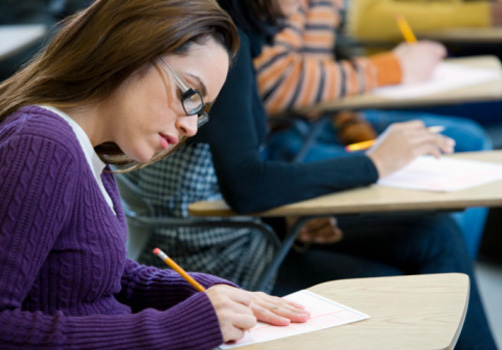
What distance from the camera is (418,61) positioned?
3.10m

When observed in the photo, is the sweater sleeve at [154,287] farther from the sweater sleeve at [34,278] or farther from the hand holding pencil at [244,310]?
the sweater sleeve at [34,278]

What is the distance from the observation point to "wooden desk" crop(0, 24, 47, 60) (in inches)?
133

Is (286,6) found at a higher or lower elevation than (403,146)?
higher

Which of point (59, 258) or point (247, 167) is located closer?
point (59, 258)

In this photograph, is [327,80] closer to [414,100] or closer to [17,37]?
[414,100]

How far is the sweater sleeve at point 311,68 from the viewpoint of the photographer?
2.68 metres

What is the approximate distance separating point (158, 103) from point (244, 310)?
1.11 ft

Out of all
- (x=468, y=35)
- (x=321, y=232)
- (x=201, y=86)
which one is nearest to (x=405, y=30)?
(x=468, y=35)

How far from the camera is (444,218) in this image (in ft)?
7.47

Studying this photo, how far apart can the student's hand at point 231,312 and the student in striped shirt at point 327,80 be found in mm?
1435

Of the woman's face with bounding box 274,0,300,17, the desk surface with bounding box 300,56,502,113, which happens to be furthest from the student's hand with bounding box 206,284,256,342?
the desk surface with bounding box 300,56,502,113

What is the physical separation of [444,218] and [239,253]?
626 mm

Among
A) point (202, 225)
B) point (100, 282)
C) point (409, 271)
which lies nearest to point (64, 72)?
point (100, 282)

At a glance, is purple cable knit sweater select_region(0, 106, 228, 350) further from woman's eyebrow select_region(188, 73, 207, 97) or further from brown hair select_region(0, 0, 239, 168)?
woman's eyebrow select_region(188, 73, 207, 97)
